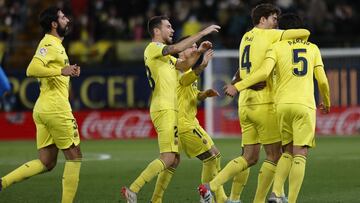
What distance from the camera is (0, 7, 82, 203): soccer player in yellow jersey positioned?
10.1 meters

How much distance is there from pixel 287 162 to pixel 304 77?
3.08 feet

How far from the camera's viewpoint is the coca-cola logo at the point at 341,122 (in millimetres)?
22156

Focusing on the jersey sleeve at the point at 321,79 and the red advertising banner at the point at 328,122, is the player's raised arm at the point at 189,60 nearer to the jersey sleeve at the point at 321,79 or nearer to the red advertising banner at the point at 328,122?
the jersey sleeve at the point at 321,79

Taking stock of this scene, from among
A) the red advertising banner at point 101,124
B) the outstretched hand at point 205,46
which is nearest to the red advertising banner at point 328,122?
the red advertising banner at point 101,124

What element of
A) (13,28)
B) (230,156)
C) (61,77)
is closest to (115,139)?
(13,28)

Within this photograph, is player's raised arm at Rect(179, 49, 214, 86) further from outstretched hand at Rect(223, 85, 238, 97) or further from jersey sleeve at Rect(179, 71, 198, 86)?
outstretched hand at Rect(223, 85, 238, 97)

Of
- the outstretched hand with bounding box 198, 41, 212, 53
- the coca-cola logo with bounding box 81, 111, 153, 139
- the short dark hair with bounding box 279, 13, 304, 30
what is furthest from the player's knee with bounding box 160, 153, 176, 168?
the coca-cola logo with bounding box 81, 111, 153, 139

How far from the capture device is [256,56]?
10.3m

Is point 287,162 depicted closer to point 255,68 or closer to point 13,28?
point 255,68

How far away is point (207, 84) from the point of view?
74.6 feet

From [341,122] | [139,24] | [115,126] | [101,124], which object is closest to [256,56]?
[341,122]

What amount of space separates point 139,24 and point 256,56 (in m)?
14.3

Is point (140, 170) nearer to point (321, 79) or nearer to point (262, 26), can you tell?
point (262, 26)

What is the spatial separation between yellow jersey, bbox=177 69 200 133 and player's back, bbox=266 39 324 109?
1.20m
